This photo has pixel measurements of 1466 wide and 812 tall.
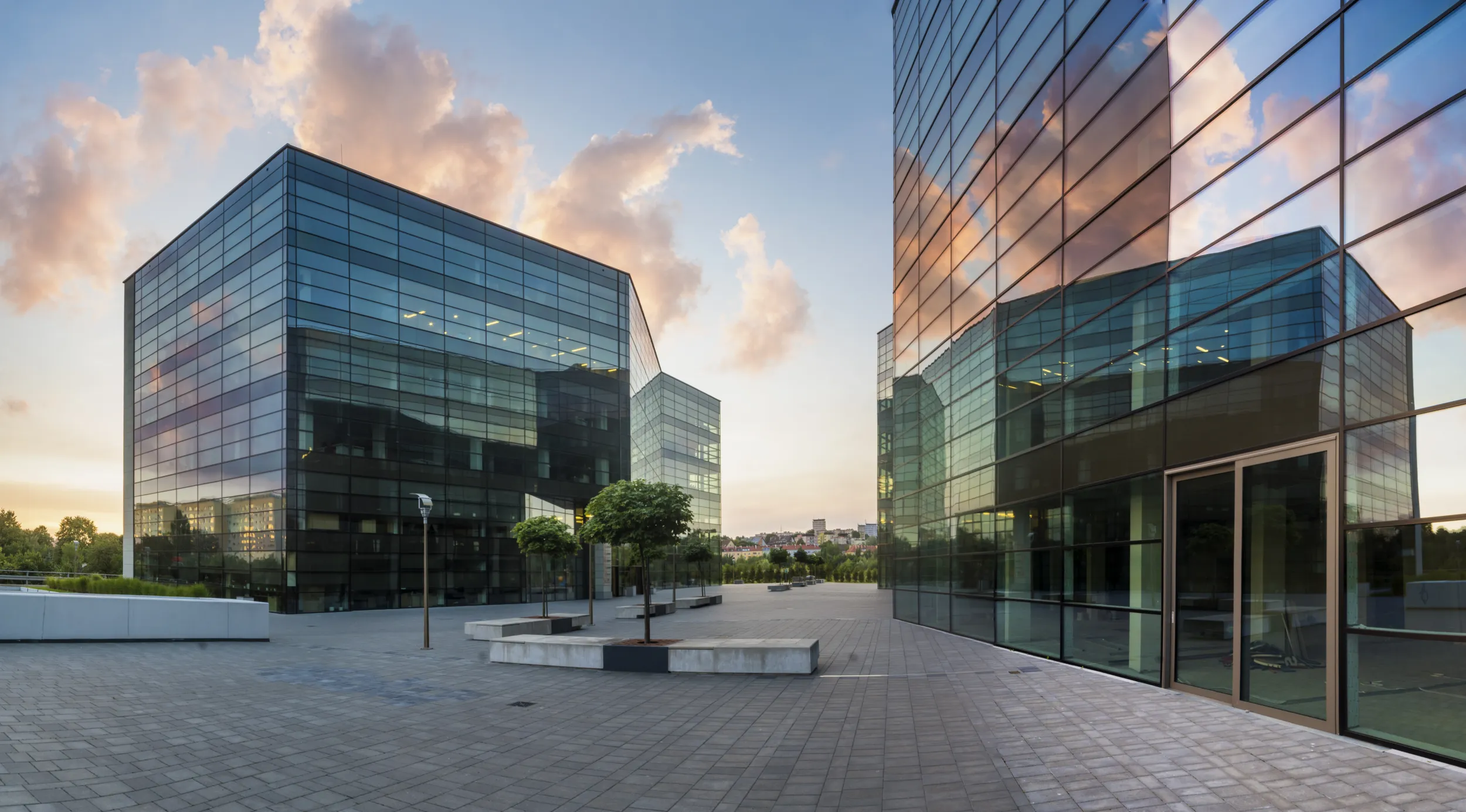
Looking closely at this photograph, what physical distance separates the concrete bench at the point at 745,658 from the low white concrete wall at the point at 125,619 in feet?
44.1

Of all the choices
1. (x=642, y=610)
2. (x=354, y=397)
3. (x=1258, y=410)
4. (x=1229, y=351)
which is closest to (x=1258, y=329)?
(x=1229, y=351)

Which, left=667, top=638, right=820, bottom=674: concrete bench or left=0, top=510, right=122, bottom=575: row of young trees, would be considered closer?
left=667, top=638, right=820, bottom=674: concrete bench

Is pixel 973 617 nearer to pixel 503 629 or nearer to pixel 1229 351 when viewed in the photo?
pixel 1229 351

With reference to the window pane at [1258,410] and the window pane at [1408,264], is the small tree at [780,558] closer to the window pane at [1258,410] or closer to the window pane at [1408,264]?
the window pane at [1258,410]

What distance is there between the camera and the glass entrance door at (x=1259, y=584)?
31.0 ft

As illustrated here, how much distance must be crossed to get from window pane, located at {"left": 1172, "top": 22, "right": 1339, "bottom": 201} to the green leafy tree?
11.9m

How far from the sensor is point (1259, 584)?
10.7 metres

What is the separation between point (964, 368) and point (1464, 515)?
49.2 feet

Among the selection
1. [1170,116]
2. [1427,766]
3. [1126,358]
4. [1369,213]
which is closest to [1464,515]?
[1427,766]

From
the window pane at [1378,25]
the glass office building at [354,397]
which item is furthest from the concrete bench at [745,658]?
the glass office building at [354,397]

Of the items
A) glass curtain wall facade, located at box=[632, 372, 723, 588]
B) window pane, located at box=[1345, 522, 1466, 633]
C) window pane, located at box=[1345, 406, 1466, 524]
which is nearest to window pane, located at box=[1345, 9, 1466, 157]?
window pane, located at box=[1345, 406, 1466, 524]

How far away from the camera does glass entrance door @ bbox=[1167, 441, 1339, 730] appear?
9461 mm

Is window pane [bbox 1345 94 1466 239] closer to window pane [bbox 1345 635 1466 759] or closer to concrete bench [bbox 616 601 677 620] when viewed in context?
window pane [bbox 1345 635 1466 759]

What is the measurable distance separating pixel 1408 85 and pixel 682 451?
63.1 metres
